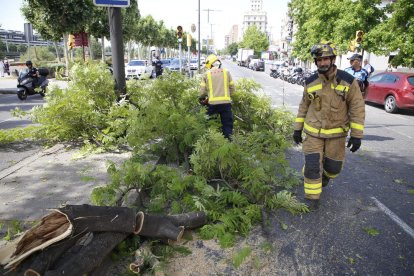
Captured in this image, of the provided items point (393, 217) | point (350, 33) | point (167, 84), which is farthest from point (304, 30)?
point (393, 217)

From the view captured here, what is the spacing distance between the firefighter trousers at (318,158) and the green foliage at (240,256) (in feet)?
4.54

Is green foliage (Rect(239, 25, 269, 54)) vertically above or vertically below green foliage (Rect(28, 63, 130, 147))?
above

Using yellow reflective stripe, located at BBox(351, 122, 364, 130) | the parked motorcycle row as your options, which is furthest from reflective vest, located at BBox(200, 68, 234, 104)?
the parked motorcycle row

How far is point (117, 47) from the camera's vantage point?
6.49 metres

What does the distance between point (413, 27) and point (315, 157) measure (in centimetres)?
1274

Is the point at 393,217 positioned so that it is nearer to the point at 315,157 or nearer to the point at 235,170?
the point at 315,157

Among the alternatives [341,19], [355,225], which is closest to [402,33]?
[341,19]

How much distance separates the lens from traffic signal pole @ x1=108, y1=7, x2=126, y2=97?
6.32 meters

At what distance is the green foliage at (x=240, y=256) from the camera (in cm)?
293

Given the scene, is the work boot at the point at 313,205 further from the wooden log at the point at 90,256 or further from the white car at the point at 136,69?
the white car at the point at 136,69

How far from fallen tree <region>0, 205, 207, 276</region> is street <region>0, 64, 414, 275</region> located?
1.47 meters

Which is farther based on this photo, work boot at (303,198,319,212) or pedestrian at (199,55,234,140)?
pedestrian at (199,55,234,140)

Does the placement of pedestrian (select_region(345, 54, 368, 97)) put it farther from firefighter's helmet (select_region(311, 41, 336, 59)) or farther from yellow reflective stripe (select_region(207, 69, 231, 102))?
firefighter's helmet (select_region(311, 41, 336, 59))

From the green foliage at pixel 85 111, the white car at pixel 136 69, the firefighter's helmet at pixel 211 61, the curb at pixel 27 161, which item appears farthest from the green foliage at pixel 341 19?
the curb at pixel 27 161
